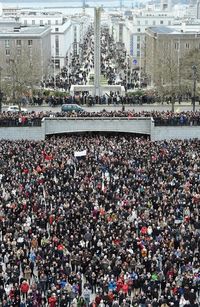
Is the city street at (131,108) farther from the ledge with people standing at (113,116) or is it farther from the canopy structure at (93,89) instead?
the ledge with people standing at (113,116)

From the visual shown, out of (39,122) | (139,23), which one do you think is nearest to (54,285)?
(39,122)

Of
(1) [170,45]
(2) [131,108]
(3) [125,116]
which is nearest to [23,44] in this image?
(1) [170,45]

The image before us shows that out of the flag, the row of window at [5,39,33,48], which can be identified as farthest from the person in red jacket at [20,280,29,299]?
the row of window at [5,39,33,48]

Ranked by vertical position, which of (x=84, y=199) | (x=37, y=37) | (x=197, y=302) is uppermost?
Result: (x=37, y=37)

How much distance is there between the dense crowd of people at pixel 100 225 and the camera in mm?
18656

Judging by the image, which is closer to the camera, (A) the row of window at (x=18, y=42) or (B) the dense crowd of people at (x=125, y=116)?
(B) the dense crowd of people at (x=125, y=116)

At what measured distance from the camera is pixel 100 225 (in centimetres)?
2320

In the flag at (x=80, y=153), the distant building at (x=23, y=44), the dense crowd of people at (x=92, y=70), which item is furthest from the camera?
the distant building at (x=23, y=44)

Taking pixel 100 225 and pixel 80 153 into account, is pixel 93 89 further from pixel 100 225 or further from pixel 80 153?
pixel 100 225

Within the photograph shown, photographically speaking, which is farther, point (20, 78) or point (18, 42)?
point (18, 42)

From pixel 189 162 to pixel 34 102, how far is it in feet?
87.4

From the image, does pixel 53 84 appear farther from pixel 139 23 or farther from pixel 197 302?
pixel 197 302

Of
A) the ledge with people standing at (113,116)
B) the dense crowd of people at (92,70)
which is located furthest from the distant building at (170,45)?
the ledge with people standing at (113,116)

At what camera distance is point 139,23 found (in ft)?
347
